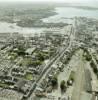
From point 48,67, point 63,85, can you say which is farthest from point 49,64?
point 63,85

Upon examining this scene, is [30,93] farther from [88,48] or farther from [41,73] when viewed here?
[88,48]

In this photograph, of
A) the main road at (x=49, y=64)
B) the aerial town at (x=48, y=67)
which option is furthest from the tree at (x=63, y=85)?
the main road at (x=49, y=64)

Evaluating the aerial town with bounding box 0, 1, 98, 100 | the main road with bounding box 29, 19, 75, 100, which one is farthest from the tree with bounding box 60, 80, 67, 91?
the main road with bounding box 29, 19, 75, 100

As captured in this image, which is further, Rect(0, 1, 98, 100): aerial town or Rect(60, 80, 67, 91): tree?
Rect(60, 80, 67, 91): tree

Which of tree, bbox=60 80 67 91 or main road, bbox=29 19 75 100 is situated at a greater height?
main road, bbox=29 19 75 100

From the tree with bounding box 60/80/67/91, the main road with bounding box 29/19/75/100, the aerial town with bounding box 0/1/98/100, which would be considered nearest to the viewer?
the aerial town with bounding box 0/1/98/100

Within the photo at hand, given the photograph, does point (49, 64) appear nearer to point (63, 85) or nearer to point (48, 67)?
point (48, 67)

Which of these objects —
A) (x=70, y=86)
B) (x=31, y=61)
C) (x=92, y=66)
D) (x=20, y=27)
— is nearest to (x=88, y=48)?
(x=92, y=66)

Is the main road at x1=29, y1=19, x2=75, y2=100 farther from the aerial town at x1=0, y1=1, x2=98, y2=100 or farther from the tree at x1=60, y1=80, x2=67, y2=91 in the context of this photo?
the tree at x1=60, y1=80, x2=67, y2=91

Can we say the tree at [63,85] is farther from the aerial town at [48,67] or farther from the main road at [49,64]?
the main road at [49,64]
